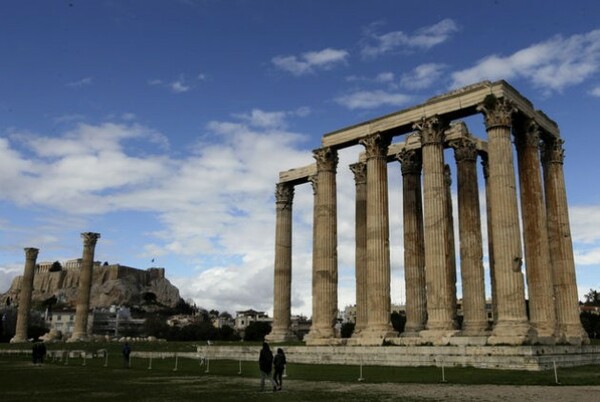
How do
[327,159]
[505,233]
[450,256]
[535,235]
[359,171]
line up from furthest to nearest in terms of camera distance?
[359,171] < [327,159] < [450,256] < [535,235] < [505,233]

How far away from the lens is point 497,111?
33.8m

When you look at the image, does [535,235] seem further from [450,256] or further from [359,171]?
[359,171]

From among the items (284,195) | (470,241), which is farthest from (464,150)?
(284,195)

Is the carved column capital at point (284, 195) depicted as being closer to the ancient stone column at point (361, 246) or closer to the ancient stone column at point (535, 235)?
the ancient stone column at point (361, 246)

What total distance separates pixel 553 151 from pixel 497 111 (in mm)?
9290

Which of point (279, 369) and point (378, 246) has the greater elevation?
point (378, 246)

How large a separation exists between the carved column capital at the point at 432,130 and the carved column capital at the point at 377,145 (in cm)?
396

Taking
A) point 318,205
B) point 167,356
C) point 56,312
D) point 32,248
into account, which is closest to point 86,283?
point 32,248

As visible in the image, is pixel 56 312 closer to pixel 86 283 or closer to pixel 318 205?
pixel 86 283

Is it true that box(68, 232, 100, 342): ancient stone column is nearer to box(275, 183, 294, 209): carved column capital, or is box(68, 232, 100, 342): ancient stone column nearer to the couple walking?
box(275, 183, 294, 209): carved column capital

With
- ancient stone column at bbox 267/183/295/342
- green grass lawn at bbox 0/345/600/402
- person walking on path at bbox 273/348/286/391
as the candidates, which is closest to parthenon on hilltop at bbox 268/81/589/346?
green grass lawn at bbox 0/345/600/402

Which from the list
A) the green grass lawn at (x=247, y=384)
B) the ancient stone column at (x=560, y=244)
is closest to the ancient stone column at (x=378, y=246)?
the green grass lawn at (x=247, y=384)

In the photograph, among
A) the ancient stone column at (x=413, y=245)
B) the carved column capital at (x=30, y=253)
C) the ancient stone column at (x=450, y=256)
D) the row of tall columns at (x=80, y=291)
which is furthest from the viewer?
the carved column capital at (x=30, y=253)

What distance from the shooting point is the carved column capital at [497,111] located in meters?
33.6
